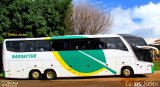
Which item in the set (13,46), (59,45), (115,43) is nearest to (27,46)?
(13,46)

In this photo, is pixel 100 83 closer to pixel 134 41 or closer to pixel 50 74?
pixel 134 41

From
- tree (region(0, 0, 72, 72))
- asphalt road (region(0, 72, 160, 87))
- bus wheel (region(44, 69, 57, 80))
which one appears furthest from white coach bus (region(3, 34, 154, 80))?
tree (region(0, 0, 72, 72))

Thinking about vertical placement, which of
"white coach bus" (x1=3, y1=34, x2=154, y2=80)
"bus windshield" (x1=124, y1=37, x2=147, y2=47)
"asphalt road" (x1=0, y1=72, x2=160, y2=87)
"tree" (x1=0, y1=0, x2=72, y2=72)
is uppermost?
"tree" (x1=0, y1=0, x2=72, y2=72)

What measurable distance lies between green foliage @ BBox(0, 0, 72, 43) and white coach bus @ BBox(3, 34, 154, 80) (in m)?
5.79

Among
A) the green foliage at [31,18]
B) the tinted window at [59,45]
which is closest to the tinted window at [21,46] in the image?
the tinted window at [59,45]

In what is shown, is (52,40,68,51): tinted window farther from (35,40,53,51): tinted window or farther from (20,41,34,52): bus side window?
(20,41,34,52): bus side window

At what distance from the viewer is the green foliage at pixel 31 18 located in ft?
107

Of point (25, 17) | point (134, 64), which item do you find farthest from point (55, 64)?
point (25, 17)

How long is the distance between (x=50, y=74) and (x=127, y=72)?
17.3 feet

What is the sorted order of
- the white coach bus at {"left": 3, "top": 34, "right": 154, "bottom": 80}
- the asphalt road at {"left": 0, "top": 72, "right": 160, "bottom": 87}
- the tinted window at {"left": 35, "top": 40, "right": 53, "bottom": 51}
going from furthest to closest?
the tinted window at {"left": 35, "top": 40, "right": 53, "bottom": 51} → the white coach bus at {"left": 3, "top": 34, "right": 154, "bottom": 80} → the asphalt road at {"left": 0, "top": 72, "right": 160, "bottom": 87}

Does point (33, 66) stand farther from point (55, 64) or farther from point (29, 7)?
point (29, 7)

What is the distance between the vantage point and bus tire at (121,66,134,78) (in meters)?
26.0

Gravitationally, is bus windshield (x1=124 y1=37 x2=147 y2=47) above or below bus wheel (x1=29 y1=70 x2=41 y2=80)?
above

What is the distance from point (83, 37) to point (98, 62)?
196 cm
